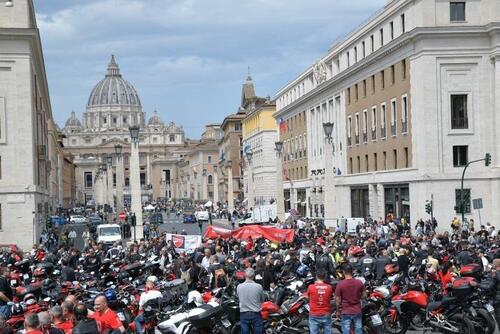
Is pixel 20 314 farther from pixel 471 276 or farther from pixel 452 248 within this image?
pixel 452 248

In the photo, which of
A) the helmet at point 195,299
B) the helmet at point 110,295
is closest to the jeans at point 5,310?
the helmet at point 110,295

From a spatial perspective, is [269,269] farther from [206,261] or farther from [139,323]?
[139,323]

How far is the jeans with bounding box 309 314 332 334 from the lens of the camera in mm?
13265

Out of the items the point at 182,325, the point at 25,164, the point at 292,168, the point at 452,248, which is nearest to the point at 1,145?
the point at 25,164

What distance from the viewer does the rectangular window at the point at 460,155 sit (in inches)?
1870

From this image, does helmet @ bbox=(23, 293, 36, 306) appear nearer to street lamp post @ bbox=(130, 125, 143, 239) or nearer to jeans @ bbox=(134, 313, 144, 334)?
jeans @ bbox=(134, 313, 144, 334)

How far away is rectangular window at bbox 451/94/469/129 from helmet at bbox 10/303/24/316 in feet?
118

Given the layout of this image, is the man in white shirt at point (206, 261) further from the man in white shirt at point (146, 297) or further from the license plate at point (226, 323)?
the license plate at point (226, 323)

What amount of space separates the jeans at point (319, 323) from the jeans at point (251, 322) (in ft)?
2.98

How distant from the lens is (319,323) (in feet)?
43.7

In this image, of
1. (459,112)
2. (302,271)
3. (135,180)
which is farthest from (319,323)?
(459,112)

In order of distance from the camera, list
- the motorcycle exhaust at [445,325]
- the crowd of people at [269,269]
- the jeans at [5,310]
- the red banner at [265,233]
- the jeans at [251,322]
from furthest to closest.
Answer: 1. the red banner at [265,233]
2. the jeans at [5,310]
3. the motorcycle exhaust at [445,325]
4. the jeans at [251,322]
5. the crowd of people at [269,269]

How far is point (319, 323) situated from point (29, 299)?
614 centimetres

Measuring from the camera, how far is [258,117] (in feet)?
343
